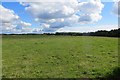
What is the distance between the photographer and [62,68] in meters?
17.7

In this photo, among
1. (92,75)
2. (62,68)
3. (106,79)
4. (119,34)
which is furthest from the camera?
(119,34)

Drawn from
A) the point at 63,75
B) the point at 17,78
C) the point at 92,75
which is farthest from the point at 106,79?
the point at 17,78

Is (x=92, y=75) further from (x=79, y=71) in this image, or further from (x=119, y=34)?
(x=119, y=34)

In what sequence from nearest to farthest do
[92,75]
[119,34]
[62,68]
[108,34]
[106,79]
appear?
[106,79] → [92,75] → [62,68] → [119,34] → [108,34]

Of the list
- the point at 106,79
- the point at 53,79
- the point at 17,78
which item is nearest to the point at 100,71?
the point at 106,79

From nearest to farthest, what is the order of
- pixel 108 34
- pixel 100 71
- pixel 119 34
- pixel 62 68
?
pixel 100 71 < pixel 62 68 < pixel 119 34 < pixel 108 34

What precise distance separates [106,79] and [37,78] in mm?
3805

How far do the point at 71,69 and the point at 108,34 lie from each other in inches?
2644

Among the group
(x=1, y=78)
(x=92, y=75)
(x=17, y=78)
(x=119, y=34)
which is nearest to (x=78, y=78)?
(x=92, y=75)

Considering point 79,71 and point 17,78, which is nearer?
point 17,78

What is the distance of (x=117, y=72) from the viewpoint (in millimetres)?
15898

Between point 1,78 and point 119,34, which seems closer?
point 1,78

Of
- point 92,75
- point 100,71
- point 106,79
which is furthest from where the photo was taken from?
point 100,71

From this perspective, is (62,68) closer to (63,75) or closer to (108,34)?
(63,75)
